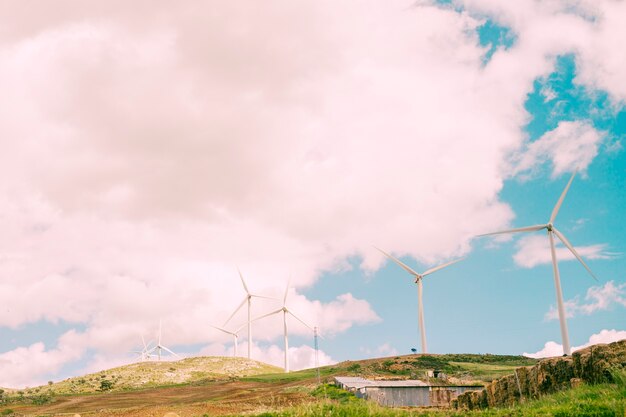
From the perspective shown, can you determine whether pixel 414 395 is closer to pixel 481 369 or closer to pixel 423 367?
pixel 481 369

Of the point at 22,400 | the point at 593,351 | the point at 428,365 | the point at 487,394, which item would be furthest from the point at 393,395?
the point at 22,400

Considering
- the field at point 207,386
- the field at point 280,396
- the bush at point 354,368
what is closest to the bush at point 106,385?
the field at point 207,386

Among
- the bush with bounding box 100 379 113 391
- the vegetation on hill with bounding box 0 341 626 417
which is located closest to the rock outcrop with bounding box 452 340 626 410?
the vegetation on hill with bounding box 0 341 626 417

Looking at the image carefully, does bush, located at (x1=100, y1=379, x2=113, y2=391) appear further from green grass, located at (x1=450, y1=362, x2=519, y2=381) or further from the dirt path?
green grass, located at (x1=450, y1=362, x2=519, y2=381)

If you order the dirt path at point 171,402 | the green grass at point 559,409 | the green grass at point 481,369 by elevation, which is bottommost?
the dirt path at point 171,402

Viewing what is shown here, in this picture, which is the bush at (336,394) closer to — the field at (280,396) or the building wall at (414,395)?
the field at (280,396)

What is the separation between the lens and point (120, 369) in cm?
14262

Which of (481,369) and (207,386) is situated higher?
(481,369)

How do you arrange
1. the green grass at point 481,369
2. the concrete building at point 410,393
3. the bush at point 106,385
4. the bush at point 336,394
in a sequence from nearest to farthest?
the concrete building at point 410,393 → the bush at point 336,394 → the green grass at point 481,369 → the bush at point 106,385

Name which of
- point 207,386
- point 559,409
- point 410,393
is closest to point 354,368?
point 207,386

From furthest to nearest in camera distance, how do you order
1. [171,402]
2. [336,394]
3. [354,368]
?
[354,368] < [171,402] < [336,394]

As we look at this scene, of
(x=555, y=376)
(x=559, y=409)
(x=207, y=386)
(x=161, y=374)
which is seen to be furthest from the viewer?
(x=161, y=374)

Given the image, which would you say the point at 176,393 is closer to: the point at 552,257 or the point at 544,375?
the point at 552,257

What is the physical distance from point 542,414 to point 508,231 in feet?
177
